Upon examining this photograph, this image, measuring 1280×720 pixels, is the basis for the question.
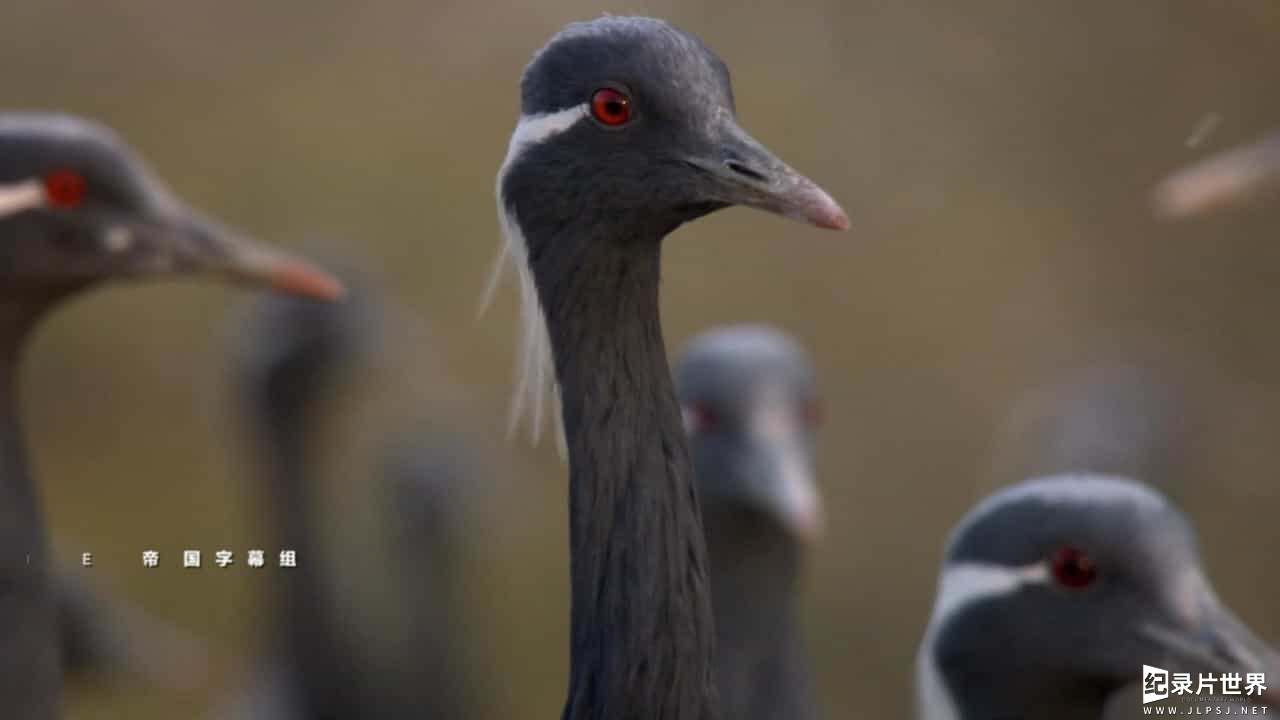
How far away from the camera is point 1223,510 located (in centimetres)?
276

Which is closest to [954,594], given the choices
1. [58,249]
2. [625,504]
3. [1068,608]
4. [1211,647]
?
[1068,608]

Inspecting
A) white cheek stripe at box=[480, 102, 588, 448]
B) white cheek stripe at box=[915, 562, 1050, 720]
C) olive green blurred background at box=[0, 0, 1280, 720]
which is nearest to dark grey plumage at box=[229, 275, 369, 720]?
olive green blurred background at box=[0, 0, 1280, 720]

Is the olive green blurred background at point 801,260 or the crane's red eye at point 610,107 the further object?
the olive green blurred background at point 801,260

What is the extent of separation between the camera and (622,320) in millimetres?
1139

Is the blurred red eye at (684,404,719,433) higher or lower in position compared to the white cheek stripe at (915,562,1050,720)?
higher

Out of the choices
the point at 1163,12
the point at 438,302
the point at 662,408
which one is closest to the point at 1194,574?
the point at 662,408

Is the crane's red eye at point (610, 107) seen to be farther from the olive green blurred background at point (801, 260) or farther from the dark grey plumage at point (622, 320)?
the olive green blurred background at point (801, 260)

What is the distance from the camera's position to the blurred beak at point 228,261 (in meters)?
1.54

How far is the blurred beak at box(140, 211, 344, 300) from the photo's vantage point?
1.54m

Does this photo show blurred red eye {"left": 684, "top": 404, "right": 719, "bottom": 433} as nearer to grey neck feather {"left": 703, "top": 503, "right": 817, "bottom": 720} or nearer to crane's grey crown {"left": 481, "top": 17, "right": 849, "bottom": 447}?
grey neck feather {"left": 703, "top": 503, "right": 817, "bottom": 720}

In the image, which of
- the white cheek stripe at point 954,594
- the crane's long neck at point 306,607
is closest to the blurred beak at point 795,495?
the white cheek stripe at point 954,594

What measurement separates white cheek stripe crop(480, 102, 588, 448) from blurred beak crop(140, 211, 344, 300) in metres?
0.38

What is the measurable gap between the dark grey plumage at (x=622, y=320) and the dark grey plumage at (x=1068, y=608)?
313 millimetres

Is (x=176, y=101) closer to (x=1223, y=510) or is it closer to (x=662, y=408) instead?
(x=1223, y=510)
